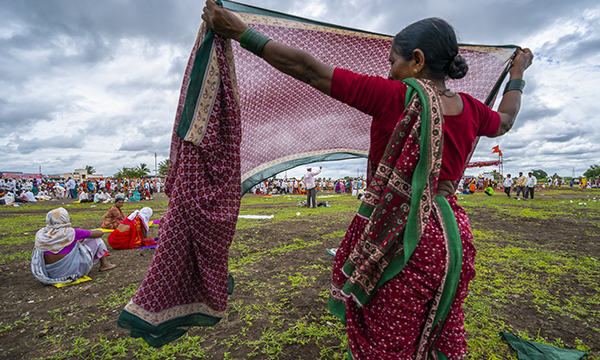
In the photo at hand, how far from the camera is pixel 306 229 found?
27.0ft

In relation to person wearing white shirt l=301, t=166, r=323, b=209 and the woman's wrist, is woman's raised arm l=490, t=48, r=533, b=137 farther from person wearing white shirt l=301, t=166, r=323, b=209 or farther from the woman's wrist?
person wearing white shirt l=301, t=166, r=323, b=209

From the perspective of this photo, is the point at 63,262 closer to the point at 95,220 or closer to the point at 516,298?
the point at 516,298

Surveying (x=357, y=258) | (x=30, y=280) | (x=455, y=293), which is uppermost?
(x=357, y=258)

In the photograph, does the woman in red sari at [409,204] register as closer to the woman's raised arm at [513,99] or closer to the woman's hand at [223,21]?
the woman's hand at [223,21]

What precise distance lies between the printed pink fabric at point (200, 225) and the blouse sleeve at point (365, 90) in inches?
33.4

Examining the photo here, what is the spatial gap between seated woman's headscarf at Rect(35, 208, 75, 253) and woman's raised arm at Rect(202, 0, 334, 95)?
5021 mm

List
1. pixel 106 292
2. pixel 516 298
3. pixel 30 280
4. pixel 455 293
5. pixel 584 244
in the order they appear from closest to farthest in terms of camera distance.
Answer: pixel 455 293
pixel 516 298
pixel 106 292
pixel 30 280
pixel 584 244

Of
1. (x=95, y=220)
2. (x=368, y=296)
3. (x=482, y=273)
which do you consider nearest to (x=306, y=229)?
(x=482, y=273)

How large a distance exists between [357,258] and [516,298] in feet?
11.7

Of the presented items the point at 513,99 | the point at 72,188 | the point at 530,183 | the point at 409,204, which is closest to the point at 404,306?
the point at 409,204

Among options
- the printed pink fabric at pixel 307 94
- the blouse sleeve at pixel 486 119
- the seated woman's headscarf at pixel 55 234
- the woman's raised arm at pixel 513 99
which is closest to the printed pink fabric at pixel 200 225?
the printed pink fabric at pixel 307 94

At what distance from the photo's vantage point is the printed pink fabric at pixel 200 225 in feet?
5.31

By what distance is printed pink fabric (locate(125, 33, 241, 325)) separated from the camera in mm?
1619

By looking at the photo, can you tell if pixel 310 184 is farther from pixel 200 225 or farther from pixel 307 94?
pixel 200 225
